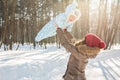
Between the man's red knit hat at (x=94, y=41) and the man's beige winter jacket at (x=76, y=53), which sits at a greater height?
the man's red knit hat at (x=94, y=41)

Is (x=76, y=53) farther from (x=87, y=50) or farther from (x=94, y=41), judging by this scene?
(x=94, y=41)

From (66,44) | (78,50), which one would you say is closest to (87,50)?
(78,50)

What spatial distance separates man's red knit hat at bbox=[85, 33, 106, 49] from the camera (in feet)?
11.5

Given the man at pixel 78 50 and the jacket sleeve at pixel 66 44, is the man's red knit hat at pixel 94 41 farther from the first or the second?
the jacket sleeve at pixel 66 44

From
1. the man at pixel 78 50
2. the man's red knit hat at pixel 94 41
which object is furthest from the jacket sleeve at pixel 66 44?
the man's red knit hat at pixel 94 41

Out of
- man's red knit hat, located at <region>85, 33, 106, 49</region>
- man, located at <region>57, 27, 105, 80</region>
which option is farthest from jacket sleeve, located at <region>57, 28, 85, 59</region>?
man's red knit hat, located at <region>85, 33, 106, 49</region>

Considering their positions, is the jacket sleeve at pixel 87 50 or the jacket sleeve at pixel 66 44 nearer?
the jacket sleeve at pixel 66 44

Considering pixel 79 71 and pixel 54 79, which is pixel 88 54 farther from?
pixel 54 79

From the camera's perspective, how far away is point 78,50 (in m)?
3.51

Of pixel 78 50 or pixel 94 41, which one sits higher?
pixel 94 41

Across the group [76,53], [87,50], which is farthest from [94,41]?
[76,53]

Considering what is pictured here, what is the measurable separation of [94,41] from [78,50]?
0.22 meters

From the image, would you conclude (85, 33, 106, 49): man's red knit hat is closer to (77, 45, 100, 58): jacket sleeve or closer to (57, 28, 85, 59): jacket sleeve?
(77, 45, 100, 58): jacket sleeve

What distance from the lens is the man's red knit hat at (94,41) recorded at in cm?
349
